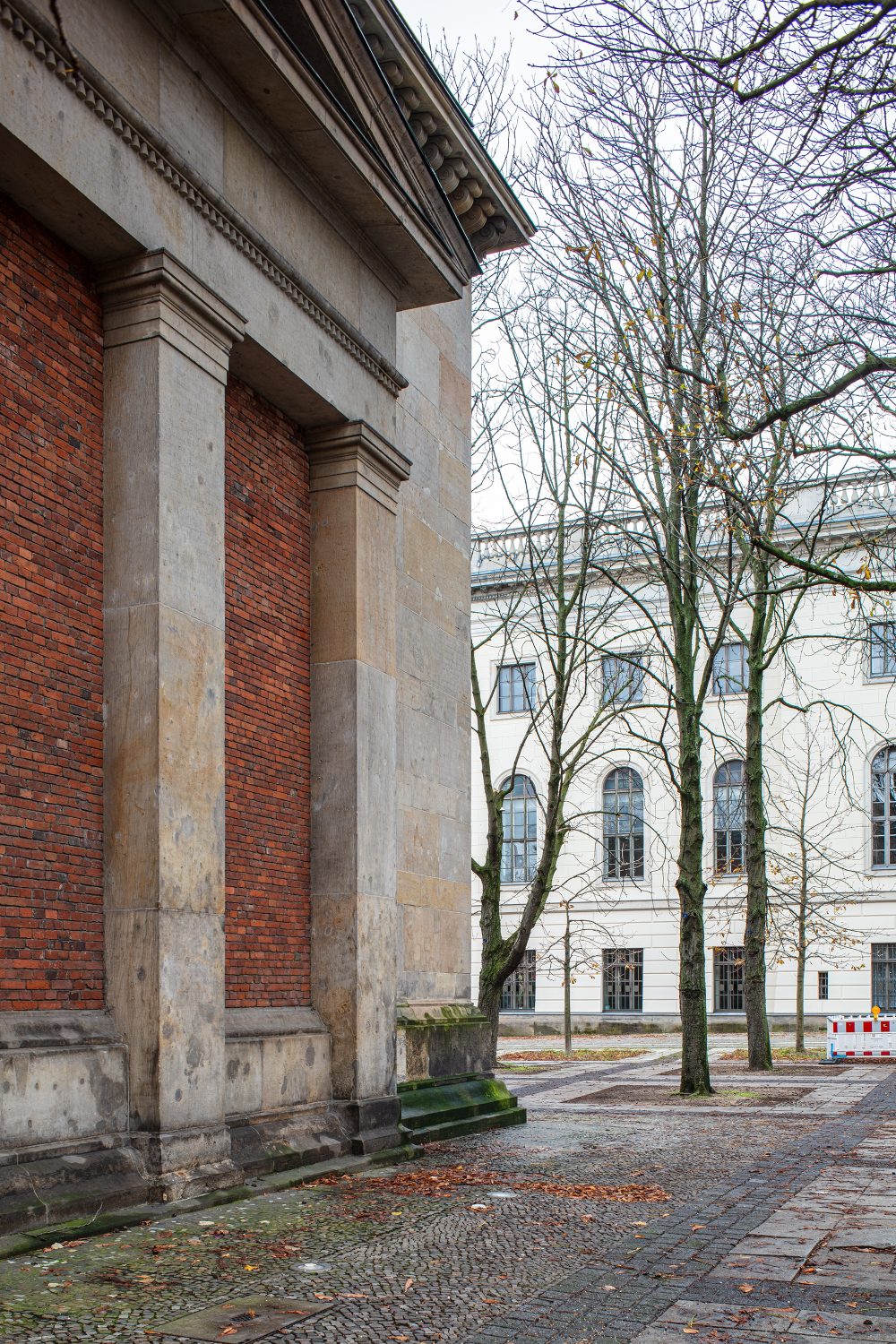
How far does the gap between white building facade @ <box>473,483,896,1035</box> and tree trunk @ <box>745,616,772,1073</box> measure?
13.3 m

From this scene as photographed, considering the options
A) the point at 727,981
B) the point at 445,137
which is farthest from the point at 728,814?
the point at 445,137

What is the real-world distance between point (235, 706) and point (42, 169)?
167 inches

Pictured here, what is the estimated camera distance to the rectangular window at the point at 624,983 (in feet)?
147

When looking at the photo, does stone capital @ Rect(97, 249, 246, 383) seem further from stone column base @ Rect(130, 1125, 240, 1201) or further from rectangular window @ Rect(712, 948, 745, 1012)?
rectangular window @ Rect(712, 948, 745, 1012)

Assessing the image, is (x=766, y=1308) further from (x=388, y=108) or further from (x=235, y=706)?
(x=388, y=108)

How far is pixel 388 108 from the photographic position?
12148mm

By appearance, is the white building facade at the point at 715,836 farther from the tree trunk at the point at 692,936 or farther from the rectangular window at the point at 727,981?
the tree trunk at the point at 692,936

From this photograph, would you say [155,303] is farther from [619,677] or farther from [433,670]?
[619,677]

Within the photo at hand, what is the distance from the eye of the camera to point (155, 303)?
9000 millimetres

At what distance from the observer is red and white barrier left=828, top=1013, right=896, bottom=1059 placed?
92.0 ft

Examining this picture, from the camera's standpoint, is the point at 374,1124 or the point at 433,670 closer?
the point at 374,1124

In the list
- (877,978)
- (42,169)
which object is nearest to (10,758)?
(42,169)

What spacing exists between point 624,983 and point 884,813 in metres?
10.2

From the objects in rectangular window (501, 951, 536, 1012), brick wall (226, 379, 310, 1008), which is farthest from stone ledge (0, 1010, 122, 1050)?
rectangular window (501, 951, 536, 1012)
